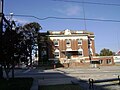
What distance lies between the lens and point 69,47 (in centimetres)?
7806

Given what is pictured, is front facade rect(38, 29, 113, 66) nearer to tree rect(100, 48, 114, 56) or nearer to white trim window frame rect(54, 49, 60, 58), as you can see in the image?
white trim window frame rect(54, 49, 60, 58)

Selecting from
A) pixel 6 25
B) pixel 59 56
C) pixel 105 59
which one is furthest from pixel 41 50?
pixel 6 25

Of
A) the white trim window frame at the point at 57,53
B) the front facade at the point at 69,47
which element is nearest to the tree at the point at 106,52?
the front facade at the point at 69,47

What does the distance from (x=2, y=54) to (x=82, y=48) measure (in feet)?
191

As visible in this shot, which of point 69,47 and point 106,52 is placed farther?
point 106,52

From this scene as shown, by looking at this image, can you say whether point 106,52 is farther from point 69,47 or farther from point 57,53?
point 57,53

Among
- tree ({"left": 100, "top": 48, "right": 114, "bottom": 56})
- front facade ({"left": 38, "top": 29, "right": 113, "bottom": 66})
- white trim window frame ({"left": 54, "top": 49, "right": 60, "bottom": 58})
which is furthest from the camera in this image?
tree ({"left": 100, "top": 48, "right": 114, "bottom": 56})

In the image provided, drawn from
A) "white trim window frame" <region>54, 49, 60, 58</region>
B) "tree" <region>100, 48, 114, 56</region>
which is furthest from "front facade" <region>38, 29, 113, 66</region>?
"tree" <region>100, 48, 114, 56</region>

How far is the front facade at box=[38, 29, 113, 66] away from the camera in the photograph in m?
76.7

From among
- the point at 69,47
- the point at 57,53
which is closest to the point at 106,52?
the point at 69,47

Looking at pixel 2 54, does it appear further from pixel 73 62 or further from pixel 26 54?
pixel 73 62

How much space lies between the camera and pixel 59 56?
76.9 m

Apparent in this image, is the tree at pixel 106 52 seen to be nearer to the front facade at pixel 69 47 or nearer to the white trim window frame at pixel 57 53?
the front facade at pixel 69 47

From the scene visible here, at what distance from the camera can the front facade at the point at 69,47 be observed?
76688 mm
